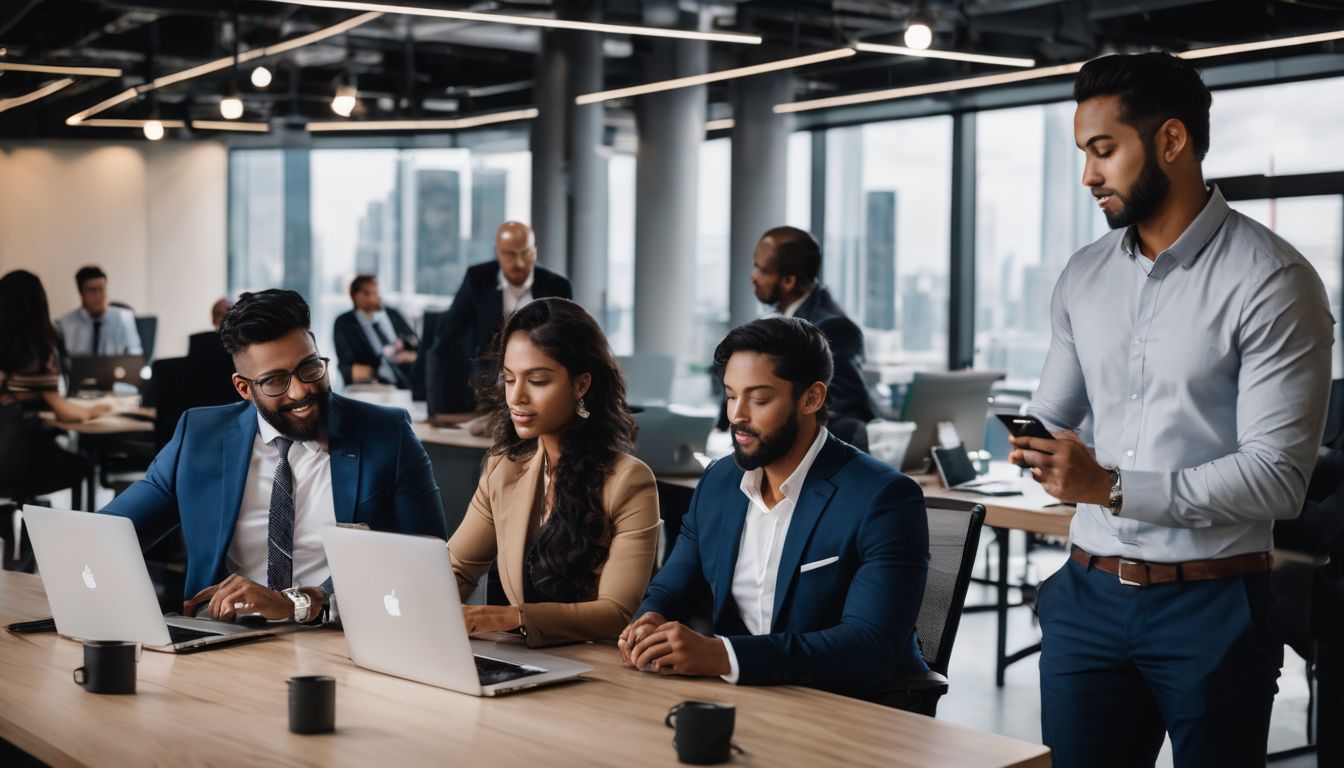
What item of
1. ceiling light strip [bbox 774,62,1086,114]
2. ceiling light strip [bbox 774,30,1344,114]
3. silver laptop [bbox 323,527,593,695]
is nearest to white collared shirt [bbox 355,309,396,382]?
ceiling light strip [bbox 774,30,1344,114]

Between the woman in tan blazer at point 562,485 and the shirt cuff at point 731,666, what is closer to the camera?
the shirt cuff at point 731,666

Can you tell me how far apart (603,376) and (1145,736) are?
1.39 metres

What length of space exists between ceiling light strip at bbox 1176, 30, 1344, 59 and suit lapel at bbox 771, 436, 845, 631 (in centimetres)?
510

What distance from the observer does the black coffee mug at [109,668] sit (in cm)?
233

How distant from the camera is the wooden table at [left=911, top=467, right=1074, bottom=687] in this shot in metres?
4.55

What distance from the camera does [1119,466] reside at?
2381 mm

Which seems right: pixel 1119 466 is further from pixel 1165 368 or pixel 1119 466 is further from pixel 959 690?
pixel 959 690

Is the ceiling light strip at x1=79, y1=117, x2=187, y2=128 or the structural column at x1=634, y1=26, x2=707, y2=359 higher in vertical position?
the ceiling light strip at x1=79, y1=117, x2=187, y2=128

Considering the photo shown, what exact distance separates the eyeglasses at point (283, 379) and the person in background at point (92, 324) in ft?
26.5

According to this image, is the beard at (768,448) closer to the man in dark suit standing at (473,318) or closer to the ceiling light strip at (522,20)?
the man in dark suit standing at (473,318)

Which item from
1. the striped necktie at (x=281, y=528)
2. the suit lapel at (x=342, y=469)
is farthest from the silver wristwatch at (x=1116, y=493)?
the striped necktie at (x=281, y=528)

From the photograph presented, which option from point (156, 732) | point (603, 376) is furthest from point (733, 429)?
point (156, 732)

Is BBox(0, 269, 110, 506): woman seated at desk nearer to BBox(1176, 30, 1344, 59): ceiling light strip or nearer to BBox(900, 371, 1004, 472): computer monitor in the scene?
BBox(900, 371, 1004, 472): computer monitor

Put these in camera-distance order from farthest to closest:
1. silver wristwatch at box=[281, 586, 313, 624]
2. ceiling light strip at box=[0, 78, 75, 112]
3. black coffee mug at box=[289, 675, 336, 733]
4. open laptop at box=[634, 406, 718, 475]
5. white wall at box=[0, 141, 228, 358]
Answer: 1. white wall at box=[0, 141, 228, 358]
2. ceiling light strip at box=[0, 78, 75, 112]
3. open laptop at box=[634, 406, 718, 475]
4. silver wristwatch at box=[281, 586, 313, 624]
5. black coffee mug at box=[289, 675, 336, 733]
